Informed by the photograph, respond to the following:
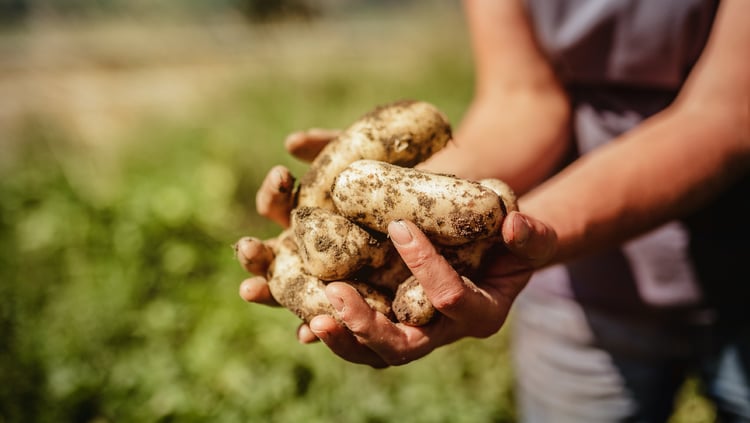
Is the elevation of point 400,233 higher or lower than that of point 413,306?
higher

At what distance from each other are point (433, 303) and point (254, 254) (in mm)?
476

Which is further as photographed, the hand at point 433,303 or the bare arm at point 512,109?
the bare arm at point 512,109

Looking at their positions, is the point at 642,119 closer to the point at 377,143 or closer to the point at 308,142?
the point at 377,143

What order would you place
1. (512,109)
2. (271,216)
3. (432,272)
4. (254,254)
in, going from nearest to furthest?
(432,272) < (254,254) < (271,216) < (512,109)

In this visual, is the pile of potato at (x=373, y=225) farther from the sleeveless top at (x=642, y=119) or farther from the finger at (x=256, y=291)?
the sleeveless top at (x=642, y=119)

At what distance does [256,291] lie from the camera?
1.41m

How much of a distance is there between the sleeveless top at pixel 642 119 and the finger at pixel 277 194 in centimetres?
88

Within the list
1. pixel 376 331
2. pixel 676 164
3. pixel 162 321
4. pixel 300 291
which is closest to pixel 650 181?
pixel 676 164

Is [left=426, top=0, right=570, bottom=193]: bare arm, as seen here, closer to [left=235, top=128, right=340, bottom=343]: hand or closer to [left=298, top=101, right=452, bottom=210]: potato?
[left=298, top=101, right=452, bottom=210]: potato

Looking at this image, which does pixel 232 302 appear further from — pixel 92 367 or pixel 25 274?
pixel 25 274

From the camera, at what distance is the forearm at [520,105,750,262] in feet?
4.39

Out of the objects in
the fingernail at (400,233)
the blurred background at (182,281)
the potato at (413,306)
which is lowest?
the blurred background at (182,281)

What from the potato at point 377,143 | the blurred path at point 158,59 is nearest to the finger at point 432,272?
the potato at point 377,143

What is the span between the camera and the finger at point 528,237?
3.81 feet
